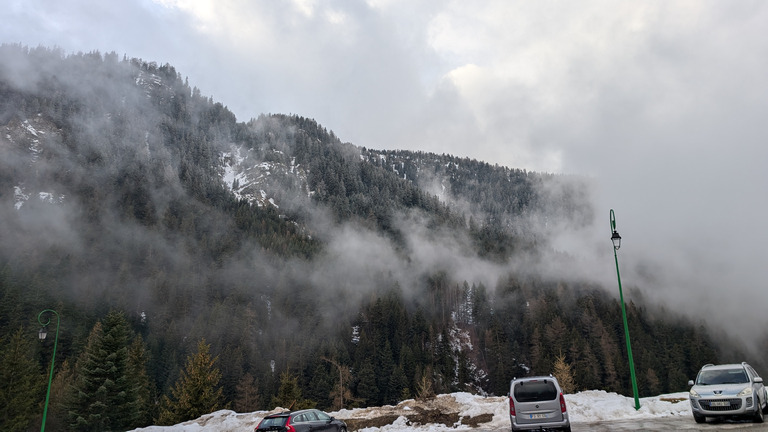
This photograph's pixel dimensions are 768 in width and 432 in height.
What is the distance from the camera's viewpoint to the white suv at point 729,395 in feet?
48.3

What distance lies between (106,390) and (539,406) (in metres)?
44.9

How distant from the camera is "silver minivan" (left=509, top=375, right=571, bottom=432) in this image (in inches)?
586

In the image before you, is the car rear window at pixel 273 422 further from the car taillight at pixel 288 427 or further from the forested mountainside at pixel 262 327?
the forested mountainside at pixel 262 327

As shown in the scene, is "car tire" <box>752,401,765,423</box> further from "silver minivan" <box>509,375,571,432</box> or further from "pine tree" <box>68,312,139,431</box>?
"pine tree" <box>68,312,139,431</box>

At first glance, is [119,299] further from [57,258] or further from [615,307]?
[615,307]

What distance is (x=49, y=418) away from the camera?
184 feet

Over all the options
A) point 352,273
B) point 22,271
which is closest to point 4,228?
point 22,271

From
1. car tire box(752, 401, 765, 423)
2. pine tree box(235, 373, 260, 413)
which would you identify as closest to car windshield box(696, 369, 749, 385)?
car tire box(752, 401, 765, 423)

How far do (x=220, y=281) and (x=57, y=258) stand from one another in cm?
5294

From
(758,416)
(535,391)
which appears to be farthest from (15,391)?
(758,416)

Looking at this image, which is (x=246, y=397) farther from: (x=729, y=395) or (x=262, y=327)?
Result: (x=729, y=395)

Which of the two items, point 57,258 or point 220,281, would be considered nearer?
point 57,258

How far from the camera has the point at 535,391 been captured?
15.4m

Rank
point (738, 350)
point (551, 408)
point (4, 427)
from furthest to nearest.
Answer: point (738, 350)
point (4, 427)
point (551, 408)
